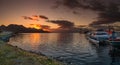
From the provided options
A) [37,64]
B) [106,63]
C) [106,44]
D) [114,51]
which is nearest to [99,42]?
[106,44]

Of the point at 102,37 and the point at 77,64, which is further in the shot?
the point at 102,37

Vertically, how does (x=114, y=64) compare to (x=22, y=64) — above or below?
below

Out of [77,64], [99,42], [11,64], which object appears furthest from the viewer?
[99,42]

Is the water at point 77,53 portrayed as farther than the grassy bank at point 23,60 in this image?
Yes

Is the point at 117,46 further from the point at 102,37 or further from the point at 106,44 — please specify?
the point at 102,37

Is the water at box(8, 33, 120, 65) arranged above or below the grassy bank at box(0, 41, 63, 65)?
below

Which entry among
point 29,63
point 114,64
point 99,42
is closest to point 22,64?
point 29,63

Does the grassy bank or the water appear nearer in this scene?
the grassy bank

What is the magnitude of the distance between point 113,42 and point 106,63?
18.8 m

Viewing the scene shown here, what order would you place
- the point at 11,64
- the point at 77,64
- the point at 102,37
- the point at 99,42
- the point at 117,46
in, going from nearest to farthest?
1. the point at 11,64
2. the point at 77,64
3. the point at 117,46
4. the point at 99,42
5. the point at 102,37

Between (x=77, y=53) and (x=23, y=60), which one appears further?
(x=77, y=53)

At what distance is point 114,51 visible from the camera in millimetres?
54094

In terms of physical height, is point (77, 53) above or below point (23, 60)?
below

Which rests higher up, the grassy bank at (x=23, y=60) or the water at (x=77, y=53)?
the grassy bank at (x=23, y=60)
